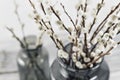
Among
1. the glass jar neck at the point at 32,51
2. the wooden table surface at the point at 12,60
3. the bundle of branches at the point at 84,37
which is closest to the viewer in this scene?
the bundle of branches at the point at 84,37

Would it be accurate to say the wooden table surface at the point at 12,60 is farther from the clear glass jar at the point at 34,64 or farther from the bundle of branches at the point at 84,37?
the bundle of branches at the point at 84,37

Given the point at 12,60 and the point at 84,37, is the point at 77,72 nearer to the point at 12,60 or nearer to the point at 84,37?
the point at 84,37

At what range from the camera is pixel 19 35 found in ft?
3.94

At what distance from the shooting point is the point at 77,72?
0.87 m

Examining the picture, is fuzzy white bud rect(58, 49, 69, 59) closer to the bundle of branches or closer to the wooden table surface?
the bundle of branches

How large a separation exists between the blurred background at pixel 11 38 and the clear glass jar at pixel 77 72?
0.74 ft

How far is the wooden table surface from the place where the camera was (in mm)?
1190

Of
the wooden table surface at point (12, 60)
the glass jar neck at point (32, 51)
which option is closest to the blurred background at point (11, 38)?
the wooden table surface at point (12, 60)

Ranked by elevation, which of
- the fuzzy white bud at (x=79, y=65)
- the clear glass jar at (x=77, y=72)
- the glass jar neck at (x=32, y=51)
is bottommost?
the clear glass jar at (x=77, y=72)

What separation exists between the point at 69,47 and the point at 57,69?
8cm

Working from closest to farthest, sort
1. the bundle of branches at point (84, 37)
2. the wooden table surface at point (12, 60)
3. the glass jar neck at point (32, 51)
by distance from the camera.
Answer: the bundle of branches at point (84, 37) < the glass jar neck at point (32, 51) < the wooden table surface at point (12, 60)

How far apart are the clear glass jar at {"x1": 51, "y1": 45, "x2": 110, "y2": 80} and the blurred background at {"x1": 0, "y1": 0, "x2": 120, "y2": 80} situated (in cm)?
22

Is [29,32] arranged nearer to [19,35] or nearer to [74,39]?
[19,35]

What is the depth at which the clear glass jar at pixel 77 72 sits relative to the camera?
0.87 m
